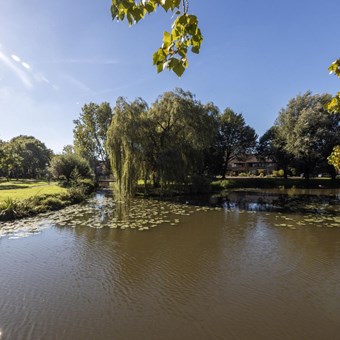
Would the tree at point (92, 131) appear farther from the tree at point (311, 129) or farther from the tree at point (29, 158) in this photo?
the tree at point (311, 129)

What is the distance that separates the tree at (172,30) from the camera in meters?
2.34

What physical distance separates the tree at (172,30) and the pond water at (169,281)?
407cm

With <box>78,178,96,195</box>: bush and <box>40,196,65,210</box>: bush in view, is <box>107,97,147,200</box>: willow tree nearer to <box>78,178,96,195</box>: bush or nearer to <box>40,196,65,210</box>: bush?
<box>78,178,96,195</box>: bush

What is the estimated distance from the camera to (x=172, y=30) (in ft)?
8.21

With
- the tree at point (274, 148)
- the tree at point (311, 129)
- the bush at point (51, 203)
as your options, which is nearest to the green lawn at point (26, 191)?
the bush at point (51, 203)

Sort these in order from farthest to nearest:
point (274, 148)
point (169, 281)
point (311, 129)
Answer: point (274, 148)
point (311, 129)
point (169, 281)

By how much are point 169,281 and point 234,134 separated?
3850 cm

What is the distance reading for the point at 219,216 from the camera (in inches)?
587

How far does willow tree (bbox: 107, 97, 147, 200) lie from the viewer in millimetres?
21188

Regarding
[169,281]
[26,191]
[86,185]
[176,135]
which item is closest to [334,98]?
[169,281]

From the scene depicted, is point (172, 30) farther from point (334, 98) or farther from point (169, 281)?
point (169, 281)

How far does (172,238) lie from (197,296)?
14.9ft

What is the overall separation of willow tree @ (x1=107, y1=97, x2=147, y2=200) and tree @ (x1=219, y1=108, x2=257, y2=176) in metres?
22.7

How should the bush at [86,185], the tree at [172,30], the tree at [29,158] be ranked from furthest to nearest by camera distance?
the tree at [29,158] → the bush at [86,185] → the tree at [172,30]
